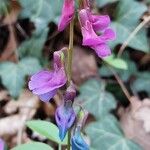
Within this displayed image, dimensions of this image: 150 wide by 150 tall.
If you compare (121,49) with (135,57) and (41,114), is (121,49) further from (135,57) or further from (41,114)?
(41,114)

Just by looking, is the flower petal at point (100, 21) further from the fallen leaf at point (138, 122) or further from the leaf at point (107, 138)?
the fallen leaf at point (138, 122)

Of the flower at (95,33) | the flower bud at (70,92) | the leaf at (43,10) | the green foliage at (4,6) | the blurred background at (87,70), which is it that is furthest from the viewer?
the green foliage at (4,6)

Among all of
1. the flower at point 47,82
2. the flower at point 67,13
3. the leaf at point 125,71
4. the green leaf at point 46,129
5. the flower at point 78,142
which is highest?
the flower at point 67,13

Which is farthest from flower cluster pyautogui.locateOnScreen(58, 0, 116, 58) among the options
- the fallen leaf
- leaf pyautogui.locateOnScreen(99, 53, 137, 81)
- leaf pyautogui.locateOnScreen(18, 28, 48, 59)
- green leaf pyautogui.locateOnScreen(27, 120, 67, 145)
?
leaf pyautogui.locateOnScreen(18, 28, 48, 59)

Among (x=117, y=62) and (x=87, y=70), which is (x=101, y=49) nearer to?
(x=117, y=62)

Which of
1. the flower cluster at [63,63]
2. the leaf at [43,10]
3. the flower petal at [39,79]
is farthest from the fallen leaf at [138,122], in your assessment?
the flower petal at [39,79]

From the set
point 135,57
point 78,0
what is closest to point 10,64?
point 135,57
